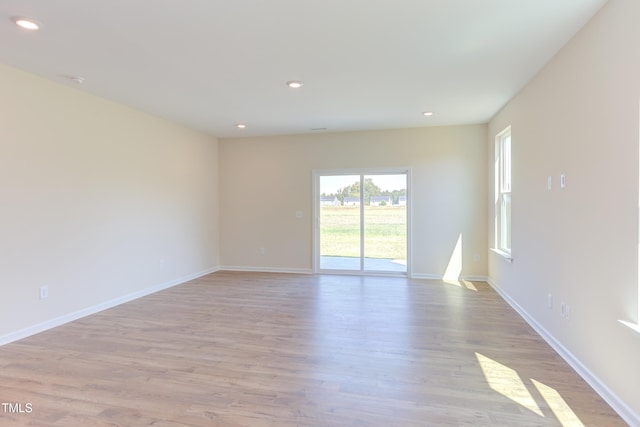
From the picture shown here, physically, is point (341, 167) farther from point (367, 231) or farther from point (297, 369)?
point (297, 369)

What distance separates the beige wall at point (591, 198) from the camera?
1.93m

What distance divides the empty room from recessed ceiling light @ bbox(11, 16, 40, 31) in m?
0.03

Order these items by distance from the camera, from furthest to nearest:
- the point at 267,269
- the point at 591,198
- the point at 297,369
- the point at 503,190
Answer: the point at 267,269
the point at 503,190
the point at 297,369
the point at 591,198

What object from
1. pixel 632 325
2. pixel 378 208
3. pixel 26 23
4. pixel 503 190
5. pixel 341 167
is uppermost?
pixel 26 23

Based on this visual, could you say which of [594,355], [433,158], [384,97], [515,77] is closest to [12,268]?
[384,97]

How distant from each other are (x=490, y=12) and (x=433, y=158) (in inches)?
→ 138

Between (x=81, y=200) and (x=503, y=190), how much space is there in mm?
5311

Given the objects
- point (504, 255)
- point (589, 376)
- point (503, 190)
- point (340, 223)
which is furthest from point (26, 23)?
point (503, 190)

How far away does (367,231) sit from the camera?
602cm

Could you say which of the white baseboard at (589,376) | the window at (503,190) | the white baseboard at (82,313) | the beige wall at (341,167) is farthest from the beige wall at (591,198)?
the white baseboard at (82,313)

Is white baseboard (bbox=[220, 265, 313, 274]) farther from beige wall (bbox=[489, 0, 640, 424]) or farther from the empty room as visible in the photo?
beige wall (bbox=[489, 0, 640, 424])

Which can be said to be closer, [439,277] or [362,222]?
[439,277]

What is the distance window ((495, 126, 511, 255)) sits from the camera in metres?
4.61

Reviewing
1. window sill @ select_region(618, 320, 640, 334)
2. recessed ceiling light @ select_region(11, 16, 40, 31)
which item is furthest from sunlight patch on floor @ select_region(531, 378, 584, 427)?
recessed ceiling light @ select_region(11, 16, 40, 31)
